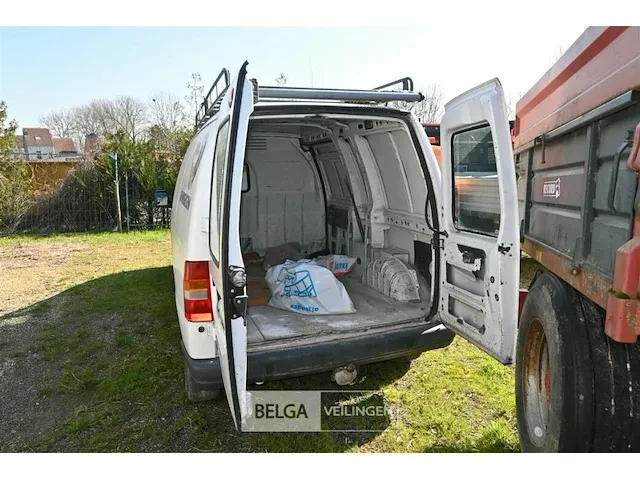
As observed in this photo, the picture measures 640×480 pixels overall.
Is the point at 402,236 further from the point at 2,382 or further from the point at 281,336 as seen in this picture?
the point at 2,382

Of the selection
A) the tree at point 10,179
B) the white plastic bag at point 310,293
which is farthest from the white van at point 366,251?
the tree at point 10,179

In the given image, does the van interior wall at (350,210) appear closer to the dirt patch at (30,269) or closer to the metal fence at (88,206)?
the dirt patch at (30,269)

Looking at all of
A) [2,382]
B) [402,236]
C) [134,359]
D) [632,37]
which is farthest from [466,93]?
[2,382]

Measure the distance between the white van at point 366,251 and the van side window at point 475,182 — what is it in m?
0.02

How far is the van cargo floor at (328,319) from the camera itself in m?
3.35

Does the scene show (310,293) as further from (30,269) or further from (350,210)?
(30,269)

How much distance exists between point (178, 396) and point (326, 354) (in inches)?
55.3

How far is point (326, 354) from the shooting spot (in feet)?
10.1

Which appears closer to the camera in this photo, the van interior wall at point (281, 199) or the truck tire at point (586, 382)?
the truck tire at point (586, 382)

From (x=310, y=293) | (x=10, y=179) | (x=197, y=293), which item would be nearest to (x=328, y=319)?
(x=310, y=293)

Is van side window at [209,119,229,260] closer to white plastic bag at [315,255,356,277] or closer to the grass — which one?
the grass

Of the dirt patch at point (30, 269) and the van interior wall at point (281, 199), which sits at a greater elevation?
the van interior wall at point (281, 199)

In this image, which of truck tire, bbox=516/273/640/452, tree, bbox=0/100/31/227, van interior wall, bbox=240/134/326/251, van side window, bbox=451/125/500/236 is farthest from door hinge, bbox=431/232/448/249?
tree, bbox=0/100/31/227

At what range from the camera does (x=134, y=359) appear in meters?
4.48
